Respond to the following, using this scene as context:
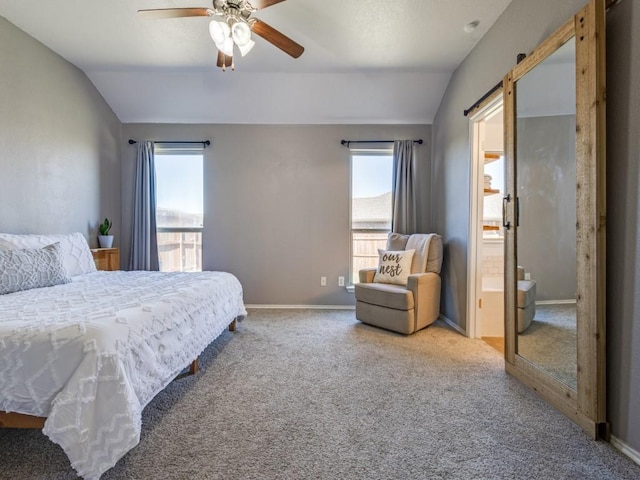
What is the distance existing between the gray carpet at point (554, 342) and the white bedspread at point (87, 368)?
2180 millimetres

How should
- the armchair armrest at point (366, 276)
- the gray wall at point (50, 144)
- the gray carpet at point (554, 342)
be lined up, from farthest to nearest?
1. the armchair armrest at point (366, 276)
2. the gray wall at point (50, 144)
3. the gray carpet at point (554, 342)

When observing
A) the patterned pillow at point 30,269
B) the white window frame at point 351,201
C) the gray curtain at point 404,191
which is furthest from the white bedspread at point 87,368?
the gray curtain at point 404,191

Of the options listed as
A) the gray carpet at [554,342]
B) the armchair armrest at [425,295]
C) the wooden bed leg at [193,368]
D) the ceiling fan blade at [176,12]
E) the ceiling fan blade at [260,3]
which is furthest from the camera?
the armchair armrest at [425,295]

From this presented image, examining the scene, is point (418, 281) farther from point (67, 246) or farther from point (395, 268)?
point (67, 246)

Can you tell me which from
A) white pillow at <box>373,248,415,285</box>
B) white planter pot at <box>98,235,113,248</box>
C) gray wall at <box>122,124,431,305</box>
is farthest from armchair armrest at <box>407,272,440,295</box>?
white planter pot at <box>98,235,113,248</box>

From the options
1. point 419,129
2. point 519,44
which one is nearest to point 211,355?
point 519,44

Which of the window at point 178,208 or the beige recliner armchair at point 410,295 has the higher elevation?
the window at point 178,208

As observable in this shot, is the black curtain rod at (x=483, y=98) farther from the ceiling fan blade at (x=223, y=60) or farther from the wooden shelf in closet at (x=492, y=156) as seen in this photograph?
the ceiling fan blade at (x=223, y=60)

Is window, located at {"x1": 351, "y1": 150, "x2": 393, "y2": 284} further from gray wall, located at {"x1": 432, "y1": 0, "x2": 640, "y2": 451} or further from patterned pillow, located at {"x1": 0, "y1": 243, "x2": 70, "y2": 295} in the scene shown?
patterned pillow, located at {"x1": 0, "y1": 243, "x2": 70, "y2": 295}

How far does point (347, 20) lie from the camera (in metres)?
2.69

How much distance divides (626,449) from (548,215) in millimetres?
1226

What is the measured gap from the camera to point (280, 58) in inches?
133

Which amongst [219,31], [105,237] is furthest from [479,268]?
[105,237]

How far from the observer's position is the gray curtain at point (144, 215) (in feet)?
13.6
